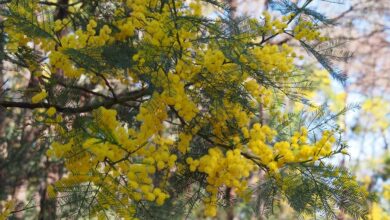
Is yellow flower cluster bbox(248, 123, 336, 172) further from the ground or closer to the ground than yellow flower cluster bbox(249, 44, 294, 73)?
closer to the ground

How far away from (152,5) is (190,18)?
487mm

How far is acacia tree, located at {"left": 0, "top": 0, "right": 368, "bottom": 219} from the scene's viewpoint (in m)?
2.21

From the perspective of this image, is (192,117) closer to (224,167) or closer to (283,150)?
(224,167)

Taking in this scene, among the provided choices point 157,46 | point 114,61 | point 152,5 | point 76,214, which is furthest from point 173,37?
point 76,214

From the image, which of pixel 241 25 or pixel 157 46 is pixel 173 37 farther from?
pixel 241 25

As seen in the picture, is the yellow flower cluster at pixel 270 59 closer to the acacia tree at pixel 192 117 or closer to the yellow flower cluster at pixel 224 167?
the acacia tree at pixel 192 117

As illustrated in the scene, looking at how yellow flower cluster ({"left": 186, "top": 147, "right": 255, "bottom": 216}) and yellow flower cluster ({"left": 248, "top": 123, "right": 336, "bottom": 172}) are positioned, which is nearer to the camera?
yellow flower cluster ({"left": 186, "top": 147, "right": 255, "bottom": 216})

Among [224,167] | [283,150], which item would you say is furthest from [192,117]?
[283,150]

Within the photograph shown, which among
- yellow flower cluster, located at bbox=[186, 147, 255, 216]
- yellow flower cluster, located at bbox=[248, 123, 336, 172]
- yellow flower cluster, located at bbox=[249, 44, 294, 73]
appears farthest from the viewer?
yellow flower cluster, located at bbox=[249, 44, 294, 73]

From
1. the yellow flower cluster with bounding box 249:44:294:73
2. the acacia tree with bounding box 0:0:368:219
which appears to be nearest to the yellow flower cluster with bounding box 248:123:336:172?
the acacia tree with bounding box 0:0:368:219

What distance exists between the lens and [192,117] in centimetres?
250

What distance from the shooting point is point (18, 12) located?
252 cm

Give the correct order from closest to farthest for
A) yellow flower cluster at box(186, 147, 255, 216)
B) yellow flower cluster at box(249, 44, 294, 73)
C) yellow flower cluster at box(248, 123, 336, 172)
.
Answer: yellow flower cluster at box(186, 147, 255, 216), yellow flower cluster at box(248, 123, 336, 172), yellow flower cluster at box(249, 44, 294, 73)

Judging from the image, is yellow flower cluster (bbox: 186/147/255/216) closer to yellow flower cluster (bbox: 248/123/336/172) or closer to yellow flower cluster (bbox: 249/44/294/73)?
yellow flower cluster (bbox: 248/123/336/172)
